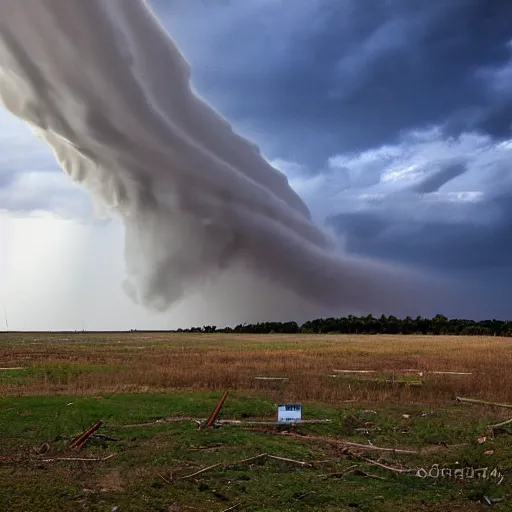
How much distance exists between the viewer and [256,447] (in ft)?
53.1

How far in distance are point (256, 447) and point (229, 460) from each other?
4.21 feet

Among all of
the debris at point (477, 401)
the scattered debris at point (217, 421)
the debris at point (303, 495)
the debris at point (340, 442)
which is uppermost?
the debris at point (477, 401)

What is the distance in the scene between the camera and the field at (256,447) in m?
12.3

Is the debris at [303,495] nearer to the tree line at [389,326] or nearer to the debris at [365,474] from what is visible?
the debris at [365,474]

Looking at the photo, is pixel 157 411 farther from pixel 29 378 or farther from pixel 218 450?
pixel 29 378

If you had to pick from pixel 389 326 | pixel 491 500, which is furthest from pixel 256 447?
pixel 389 326

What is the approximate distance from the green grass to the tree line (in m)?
131

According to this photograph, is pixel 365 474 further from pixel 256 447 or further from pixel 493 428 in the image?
pixel 493 428

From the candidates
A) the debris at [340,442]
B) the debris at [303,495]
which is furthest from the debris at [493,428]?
the debris at [303,495]

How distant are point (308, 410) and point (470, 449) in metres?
7.20

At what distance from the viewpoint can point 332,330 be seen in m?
162

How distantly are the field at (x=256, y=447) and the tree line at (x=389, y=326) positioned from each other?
122844 millimetres

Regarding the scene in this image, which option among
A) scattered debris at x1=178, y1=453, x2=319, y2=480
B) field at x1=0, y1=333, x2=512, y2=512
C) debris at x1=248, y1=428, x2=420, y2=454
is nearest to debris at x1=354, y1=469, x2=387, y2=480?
field at x1=0, y1=333, x2=512, y2=512

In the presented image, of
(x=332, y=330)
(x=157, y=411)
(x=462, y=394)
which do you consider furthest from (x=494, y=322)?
(x=157, y=411)
